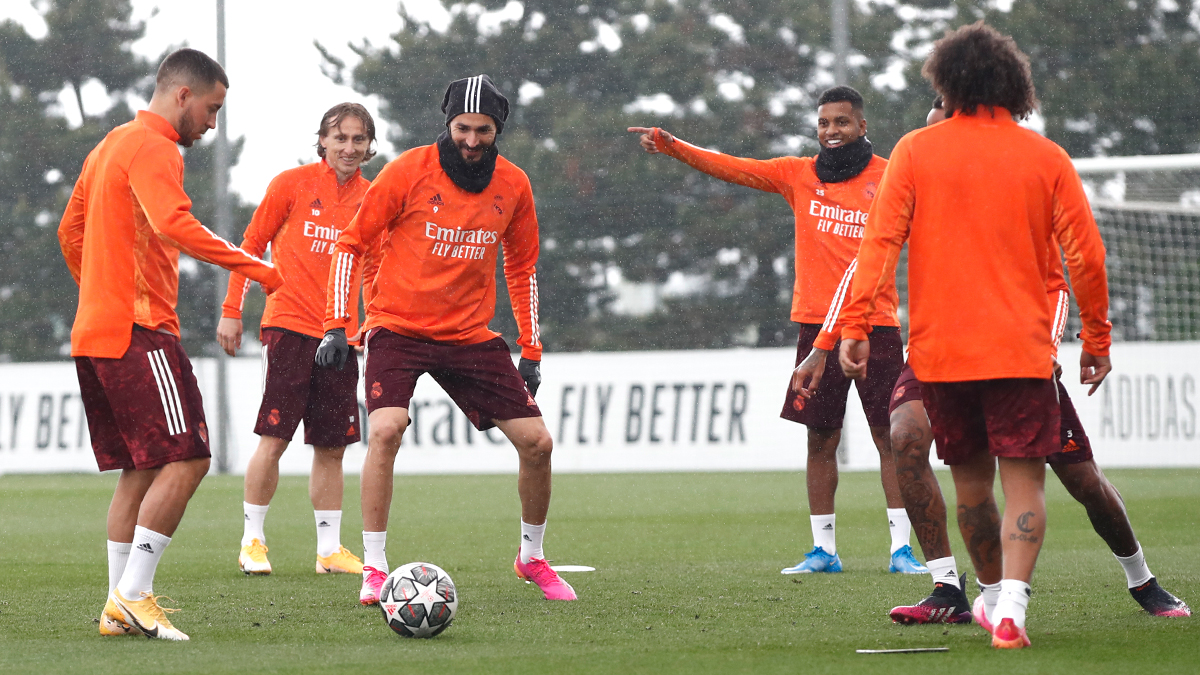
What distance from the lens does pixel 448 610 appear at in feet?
16.4

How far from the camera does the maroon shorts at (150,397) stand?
194 inches

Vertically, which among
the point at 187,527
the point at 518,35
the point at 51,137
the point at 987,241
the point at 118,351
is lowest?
the point at 187,527

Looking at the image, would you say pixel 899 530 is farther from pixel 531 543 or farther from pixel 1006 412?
pixel 1006 412

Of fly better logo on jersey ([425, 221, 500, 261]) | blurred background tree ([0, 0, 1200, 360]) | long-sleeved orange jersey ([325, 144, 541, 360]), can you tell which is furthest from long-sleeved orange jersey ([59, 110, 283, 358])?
blurred background tree ([0, 0, 1200, 360])

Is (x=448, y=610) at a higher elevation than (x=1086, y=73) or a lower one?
lower

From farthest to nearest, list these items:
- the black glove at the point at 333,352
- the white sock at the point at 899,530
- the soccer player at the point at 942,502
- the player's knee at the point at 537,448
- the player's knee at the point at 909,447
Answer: the white sock at the point at 899,530 < the player's knee at the point at 537,448 < the black glove at the point at 333,352 < the player's knee at the point at 909,447 < the soccer player at the point at 942,502

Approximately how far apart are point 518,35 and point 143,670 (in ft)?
75.8

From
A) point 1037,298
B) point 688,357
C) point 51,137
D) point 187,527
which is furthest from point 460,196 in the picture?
point 51,137

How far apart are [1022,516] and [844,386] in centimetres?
264

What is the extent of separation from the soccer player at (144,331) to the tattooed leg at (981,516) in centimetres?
242

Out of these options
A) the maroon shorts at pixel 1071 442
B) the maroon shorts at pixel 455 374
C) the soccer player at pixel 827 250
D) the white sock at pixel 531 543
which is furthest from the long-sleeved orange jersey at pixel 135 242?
the maroon shorts at pixel 1071 442

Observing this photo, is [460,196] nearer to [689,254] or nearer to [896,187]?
[896,187]

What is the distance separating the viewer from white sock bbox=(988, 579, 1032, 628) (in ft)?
14.5

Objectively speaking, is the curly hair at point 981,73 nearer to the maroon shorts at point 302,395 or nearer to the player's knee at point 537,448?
the player's knee at point 537,448
